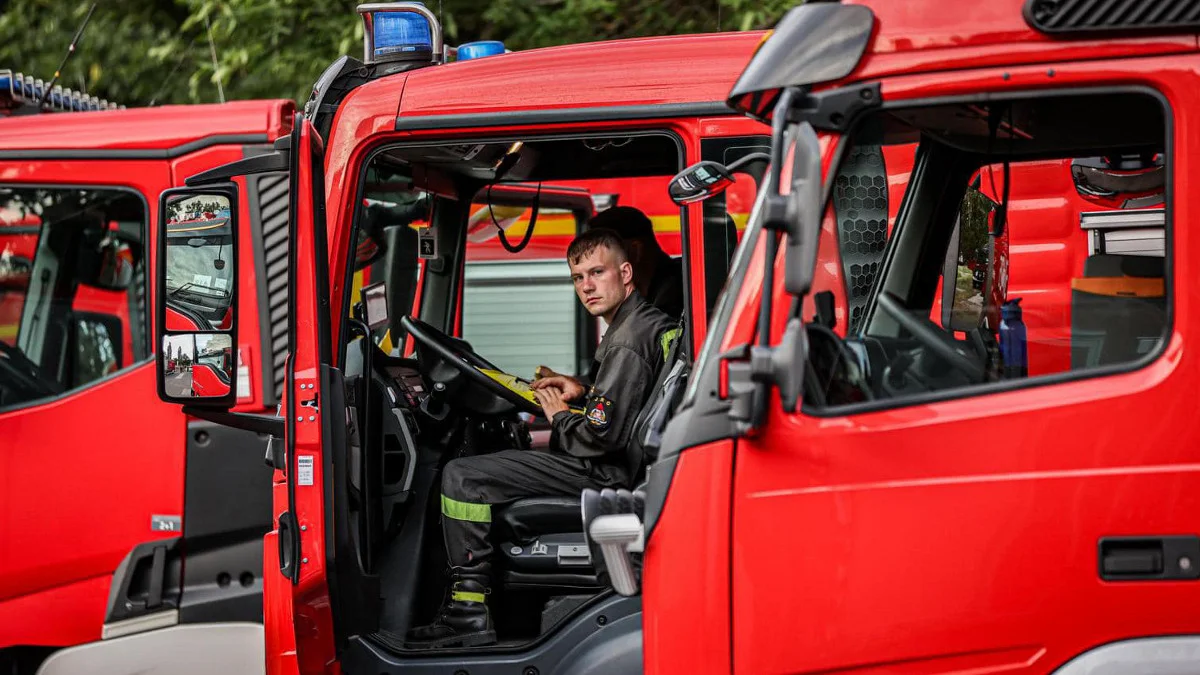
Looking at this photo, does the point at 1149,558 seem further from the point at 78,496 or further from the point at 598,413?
the point at 78,496

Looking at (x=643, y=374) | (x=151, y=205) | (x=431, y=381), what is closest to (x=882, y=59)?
(x=643, y=374)

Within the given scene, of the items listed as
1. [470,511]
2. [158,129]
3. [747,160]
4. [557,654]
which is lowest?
[557,654]

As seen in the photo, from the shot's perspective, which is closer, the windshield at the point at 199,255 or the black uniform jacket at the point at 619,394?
the windshield at the point at 199,255

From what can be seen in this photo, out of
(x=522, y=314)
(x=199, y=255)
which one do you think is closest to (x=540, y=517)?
→ (x=199, y=255)

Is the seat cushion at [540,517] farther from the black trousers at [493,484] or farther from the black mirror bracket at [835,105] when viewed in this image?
the black mirror bracket at [835,105]

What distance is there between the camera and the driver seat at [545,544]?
400cm

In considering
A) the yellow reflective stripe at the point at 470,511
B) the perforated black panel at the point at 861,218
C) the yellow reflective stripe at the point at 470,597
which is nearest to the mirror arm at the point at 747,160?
the perforated black panel at the point at 861,218

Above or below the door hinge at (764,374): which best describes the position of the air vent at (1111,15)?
above

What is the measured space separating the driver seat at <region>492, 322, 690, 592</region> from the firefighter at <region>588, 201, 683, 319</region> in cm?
44

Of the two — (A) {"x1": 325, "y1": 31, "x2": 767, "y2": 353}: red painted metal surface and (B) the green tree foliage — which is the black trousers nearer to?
(A) {"x1": 325, "y1": 31, "x2": 767, "y2": 353}: red painted metal surface

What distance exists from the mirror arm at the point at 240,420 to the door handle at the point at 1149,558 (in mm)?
2067

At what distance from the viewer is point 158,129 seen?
15.8 feet

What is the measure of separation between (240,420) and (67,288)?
6.26 feet

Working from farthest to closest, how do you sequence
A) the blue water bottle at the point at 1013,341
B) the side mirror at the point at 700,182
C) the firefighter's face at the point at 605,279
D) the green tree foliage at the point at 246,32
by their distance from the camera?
the green tree foliage at the point at 246,32
the firefighter's face at the point at 605,279
the side mirror at the point at 700,182
the blue water bottle at the point at 1013,341
